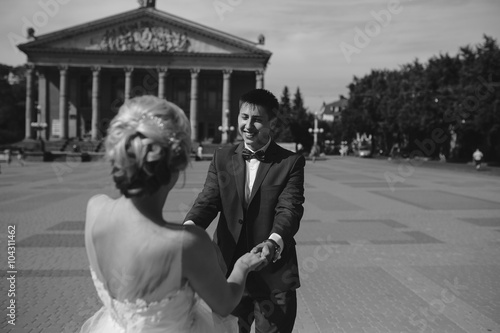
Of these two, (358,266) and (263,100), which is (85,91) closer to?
(358,266)

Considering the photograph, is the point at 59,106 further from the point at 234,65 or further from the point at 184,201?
the point at 184,201

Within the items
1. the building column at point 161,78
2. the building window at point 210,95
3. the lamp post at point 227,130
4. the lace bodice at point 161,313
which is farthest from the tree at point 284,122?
the building column at point 161,78

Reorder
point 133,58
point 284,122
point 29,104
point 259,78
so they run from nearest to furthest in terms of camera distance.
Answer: point 284,122, point 29,104, point 133,58, point 259,78

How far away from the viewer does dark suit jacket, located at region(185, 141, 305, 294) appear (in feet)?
10.3

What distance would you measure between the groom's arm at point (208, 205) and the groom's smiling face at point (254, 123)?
0.97 ft

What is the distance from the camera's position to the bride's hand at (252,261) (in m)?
2.31

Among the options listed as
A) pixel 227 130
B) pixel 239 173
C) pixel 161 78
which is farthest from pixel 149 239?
pixel 161 78

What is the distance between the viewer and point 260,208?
3.19 metres

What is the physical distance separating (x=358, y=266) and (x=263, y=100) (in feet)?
18.9

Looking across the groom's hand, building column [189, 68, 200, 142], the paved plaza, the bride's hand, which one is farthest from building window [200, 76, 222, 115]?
the bride's hand

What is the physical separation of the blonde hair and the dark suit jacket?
1.29 m

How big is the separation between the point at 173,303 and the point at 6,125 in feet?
319

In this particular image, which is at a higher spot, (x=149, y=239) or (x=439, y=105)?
(x=439, y=105)

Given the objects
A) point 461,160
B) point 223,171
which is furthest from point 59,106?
point 223,171
